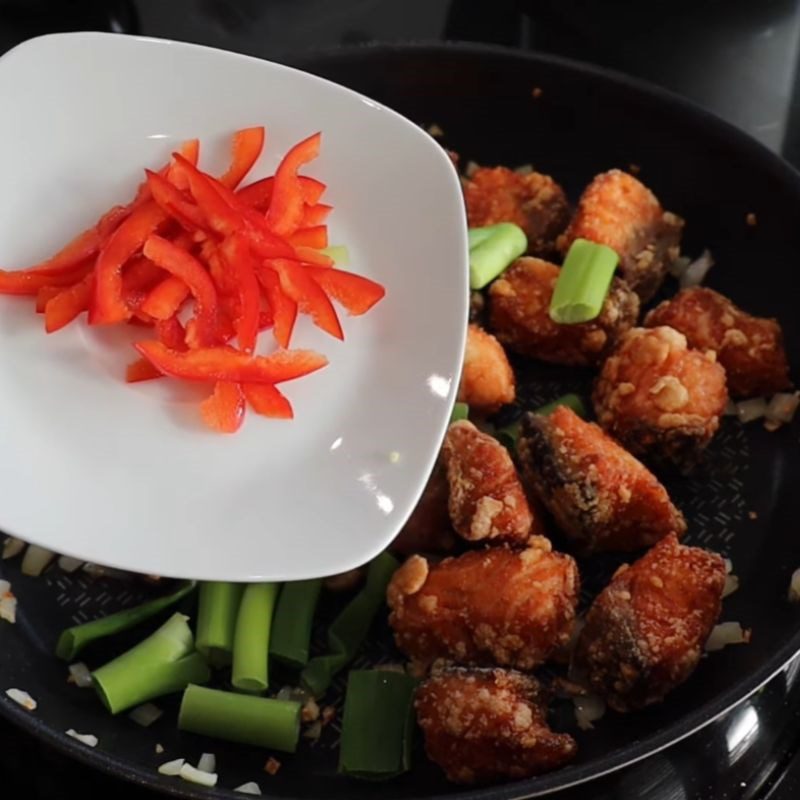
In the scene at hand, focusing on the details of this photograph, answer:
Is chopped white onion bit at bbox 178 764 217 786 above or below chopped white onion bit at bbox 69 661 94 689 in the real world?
above

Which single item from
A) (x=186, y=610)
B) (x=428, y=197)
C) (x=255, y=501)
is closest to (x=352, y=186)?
(x=428, y=197)

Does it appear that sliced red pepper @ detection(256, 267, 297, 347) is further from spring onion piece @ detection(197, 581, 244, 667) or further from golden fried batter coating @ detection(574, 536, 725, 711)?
golden fried batter coating @ detection(574, 536, 725, 711)

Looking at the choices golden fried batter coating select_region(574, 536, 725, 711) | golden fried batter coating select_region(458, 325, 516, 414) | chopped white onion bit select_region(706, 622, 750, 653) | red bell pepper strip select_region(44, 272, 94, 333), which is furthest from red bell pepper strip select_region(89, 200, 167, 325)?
chopped white onion bit select_region(706, 622, 750, 653)

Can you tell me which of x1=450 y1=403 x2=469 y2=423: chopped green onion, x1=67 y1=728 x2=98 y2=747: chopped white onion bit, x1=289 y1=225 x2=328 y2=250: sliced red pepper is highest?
x1=289 y1=225 x2=328 y2=250: sliced red pepper

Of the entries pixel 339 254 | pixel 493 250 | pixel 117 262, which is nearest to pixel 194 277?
pixel 117 262

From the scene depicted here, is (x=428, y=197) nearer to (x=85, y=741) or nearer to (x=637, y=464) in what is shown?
(x=637, y=464)

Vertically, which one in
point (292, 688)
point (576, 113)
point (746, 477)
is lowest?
point (292, 688)
